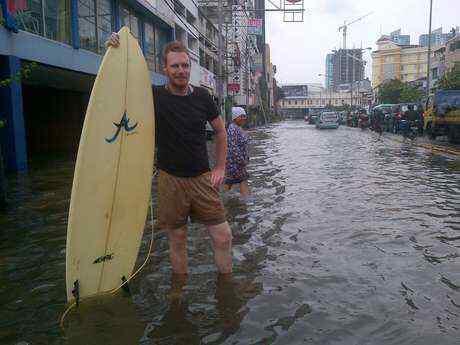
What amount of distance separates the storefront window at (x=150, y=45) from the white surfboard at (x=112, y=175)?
2490 centimetres

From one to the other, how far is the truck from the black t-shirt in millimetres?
18758

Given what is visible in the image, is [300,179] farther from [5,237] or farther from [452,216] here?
[5,237]

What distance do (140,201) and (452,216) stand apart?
15.8ft

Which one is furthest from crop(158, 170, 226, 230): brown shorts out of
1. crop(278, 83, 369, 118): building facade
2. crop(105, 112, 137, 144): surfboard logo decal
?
crop(278, 83, 369, 118): building facade

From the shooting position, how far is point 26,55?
45.8 feet

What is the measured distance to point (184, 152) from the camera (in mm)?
3904

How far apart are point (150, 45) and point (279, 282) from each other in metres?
26.5

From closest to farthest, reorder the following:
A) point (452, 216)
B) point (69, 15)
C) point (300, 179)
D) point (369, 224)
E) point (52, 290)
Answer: point (52, 290) < point (369, 224) < point (452, 216) < point (300, 179) < point (69, 15)

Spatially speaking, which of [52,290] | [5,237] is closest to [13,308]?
[52,290]

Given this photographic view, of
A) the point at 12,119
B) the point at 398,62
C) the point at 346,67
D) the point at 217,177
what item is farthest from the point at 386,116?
the point at 346,67

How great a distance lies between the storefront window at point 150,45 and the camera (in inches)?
1113

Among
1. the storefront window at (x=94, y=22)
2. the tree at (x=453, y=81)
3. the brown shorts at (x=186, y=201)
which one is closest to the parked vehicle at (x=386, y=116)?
the tree at (x=453, y=81)

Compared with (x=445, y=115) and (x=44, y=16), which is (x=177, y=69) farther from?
(x=445, y=115)

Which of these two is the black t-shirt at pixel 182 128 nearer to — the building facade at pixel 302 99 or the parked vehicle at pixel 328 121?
the parked vehicle at pixel 328 121
